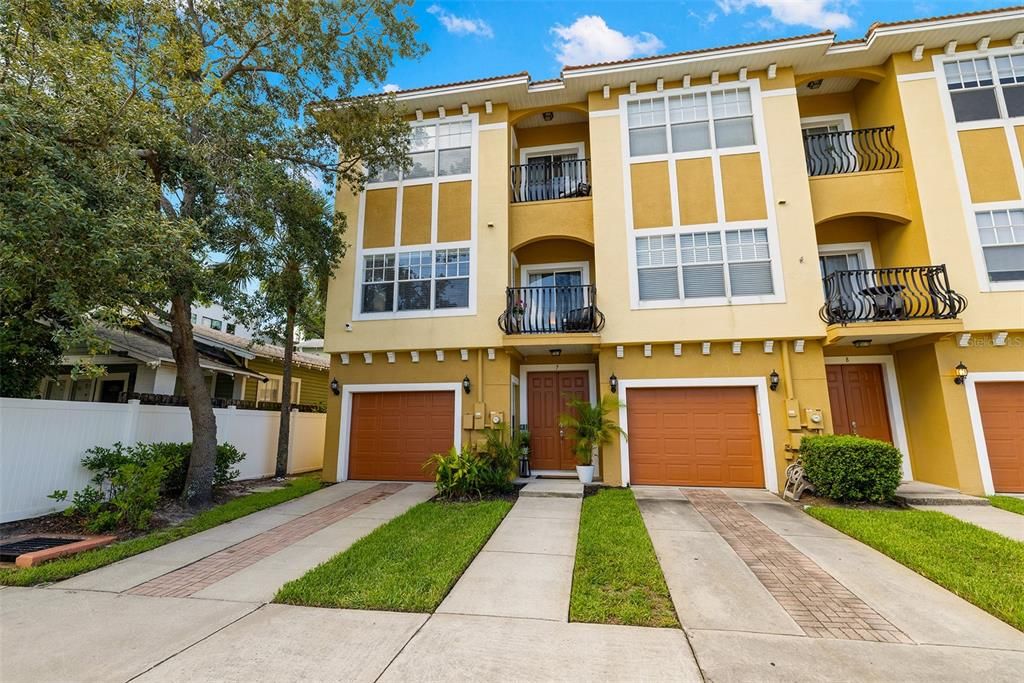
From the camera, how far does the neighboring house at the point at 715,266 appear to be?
880cm

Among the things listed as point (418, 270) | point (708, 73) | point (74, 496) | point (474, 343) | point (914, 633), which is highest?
point (708, 73)

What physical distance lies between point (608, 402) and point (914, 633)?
6261mm

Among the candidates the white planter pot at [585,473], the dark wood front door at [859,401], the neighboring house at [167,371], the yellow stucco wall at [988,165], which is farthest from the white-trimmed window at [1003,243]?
the neighboring house at [167,371]

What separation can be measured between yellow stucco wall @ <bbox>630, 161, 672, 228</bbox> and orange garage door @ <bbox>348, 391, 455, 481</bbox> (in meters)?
6.12

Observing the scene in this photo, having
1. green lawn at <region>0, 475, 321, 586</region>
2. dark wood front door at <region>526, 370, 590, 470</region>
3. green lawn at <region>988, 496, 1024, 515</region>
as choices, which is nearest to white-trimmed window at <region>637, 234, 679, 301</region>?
dark wood front door at <region>526, 370, 590, 470</region>

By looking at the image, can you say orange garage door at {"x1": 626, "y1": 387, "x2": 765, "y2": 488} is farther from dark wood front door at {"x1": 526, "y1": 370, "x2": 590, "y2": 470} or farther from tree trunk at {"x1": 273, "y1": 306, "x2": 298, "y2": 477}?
tree trunk at {"x1": 273, "y1": 306, "x2": 298, "y2": 477}

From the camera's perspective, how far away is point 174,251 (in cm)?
593

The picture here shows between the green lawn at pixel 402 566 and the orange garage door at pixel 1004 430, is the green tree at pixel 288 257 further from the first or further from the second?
the orange garage door at pixel 1004 430

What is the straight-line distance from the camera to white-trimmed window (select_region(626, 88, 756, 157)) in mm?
10039

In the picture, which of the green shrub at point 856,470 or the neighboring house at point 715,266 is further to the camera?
the neighboring house at point 715,266

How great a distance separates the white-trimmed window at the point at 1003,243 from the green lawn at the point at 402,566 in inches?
426

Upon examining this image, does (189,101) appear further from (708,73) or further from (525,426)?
(708,73)

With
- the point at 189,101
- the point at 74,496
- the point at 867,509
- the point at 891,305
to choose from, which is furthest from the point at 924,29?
the point at 74,496

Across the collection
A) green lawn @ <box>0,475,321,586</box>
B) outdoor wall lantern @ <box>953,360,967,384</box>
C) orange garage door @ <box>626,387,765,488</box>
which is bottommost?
green lawn @ <box>0,475,321,586</box>
